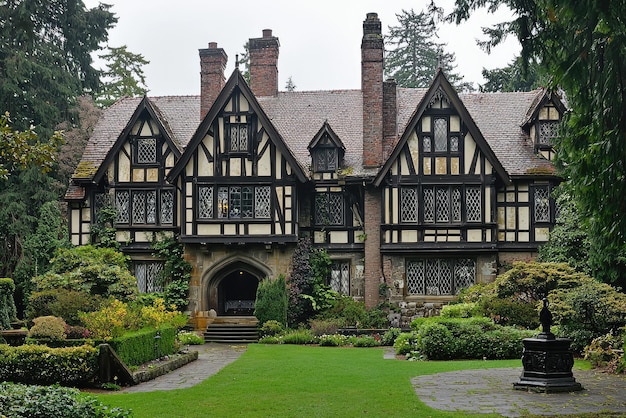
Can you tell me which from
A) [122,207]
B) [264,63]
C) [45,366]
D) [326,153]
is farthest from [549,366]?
[264,63]

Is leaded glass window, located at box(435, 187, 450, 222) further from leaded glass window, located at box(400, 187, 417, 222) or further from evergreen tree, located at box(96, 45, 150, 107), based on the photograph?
evergreen tree, located at box(96, 45, 150, 107)

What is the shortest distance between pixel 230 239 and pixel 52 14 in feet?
60.2

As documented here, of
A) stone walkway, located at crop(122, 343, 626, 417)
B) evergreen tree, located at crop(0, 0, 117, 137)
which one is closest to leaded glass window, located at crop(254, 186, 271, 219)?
stone walkway, located at crop(122, 343, 626, 417)

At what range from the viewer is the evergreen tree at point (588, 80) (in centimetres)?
1002

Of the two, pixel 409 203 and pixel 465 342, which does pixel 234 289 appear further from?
pixel 465 342

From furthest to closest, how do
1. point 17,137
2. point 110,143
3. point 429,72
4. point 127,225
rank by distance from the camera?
point 429,72
point 110,143
point 127,225
point 17,137

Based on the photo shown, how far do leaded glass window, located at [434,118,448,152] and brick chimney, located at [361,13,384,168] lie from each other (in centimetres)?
215

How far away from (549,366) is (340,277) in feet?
55.2

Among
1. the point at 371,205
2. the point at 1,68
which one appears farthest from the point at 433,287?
the point at 1,68

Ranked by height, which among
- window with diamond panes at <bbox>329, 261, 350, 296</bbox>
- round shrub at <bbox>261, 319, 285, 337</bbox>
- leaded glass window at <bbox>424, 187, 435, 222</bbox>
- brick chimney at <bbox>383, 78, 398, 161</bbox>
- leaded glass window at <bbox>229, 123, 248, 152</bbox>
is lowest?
round shrub at <bbox>261, 319, 285, 337</bbox>

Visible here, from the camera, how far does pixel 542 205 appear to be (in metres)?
29.3

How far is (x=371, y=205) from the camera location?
1160 inches

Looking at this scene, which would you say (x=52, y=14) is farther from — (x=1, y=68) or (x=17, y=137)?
(x=17, y=137)

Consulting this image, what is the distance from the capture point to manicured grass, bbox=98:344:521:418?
11.7 m
